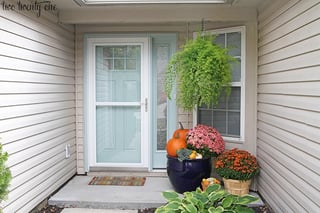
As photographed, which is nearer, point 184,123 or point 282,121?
point 282,121

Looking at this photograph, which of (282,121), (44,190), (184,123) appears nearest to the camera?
(282,121)

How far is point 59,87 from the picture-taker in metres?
4.11

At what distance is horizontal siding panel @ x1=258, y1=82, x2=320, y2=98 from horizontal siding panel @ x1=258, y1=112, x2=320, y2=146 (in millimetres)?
253

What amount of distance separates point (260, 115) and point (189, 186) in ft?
3.94

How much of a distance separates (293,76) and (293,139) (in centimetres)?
54

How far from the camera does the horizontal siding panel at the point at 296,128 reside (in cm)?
235

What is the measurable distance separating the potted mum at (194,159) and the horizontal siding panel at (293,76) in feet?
3.03

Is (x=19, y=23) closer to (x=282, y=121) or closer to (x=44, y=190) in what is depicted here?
(x=44, y=190)

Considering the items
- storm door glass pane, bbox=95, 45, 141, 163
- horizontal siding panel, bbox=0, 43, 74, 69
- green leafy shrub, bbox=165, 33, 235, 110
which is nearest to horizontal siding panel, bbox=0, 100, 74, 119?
horizontal siding panel, bbox=0, 43, 74, 69

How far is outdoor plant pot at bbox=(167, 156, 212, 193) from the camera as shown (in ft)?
12.4

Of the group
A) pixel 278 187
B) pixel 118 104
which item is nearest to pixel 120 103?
pixel 118 104

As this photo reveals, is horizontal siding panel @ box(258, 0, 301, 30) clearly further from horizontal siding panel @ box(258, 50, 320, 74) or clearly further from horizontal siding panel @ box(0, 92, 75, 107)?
horizontal siding panel @ box(0, 92, 75, 107)

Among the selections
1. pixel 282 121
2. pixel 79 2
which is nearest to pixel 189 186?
pixel 282 121

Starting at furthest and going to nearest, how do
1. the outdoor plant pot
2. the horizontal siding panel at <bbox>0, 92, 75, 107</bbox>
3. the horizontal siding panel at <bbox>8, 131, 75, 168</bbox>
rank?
the outdoor plant pot, the horizontal siding panel at <bbox>8, 131, 75, 168</bbox>, the horizontal siding panel at <bbox>0, 92, 75, 107</bbox>
